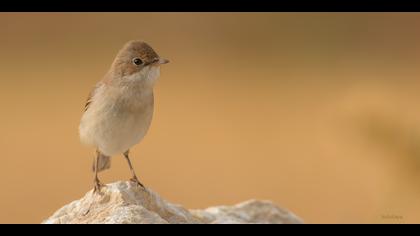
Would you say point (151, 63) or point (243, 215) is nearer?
point (151, 63)

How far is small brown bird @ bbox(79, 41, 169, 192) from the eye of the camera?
4.33 m

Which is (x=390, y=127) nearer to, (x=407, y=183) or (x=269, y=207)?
(x=407, y=183)

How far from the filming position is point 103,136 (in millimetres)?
4406

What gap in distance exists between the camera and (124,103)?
4359 mm

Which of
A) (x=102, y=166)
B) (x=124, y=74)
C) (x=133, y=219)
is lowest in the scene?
(x=133, y=219)

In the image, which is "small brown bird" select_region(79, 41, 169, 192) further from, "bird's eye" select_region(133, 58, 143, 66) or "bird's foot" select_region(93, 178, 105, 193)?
"bird's foot" select_region(93, 178, 105, 193)

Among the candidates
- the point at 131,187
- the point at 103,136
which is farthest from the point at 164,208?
the point at 103,136

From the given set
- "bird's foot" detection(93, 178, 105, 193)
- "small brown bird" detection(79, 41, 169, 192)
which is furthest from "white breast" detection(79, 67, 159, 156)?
"bird's foot" detection(93, 178, 105, 193)

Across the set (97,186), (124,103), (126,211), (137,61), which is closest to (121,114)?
(124,103)

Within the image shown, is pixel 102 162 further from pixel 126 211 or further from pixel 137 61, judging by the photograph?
pixel 126 211

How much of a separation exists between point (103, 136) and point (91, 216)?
0.89 metres

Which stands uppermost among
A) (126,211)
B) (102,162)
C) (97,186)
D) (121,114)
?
(121,114)

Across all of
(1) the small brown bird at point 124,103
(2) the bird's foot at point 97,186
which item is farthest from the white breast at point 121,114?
(2) the bird's foot at point 97,186

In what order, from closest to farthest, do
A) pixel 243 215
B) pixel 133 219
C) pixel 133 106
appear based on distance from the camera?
pixel 133 219 → pixel 133 106 → pixel 243 215
